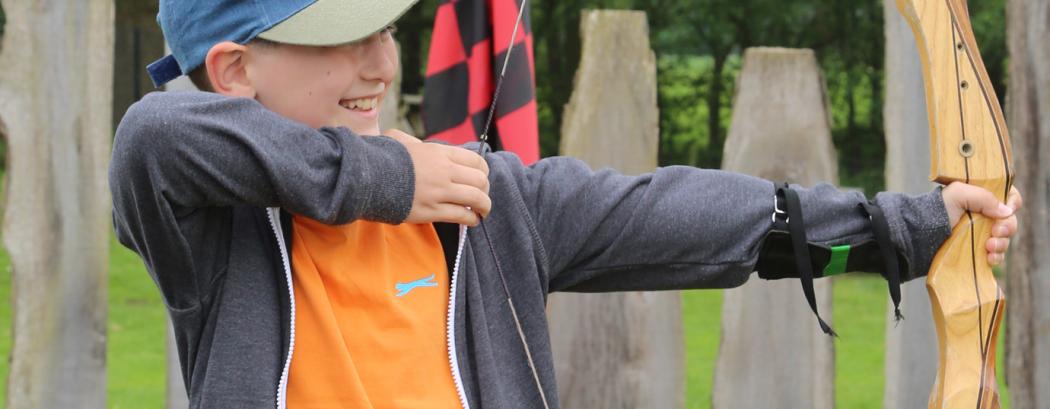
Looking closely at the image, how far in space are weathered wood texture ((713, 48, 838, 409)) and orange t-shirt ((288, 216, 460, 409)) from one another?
4.65ft

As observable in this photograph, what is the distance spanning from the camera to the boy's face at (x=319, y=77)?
1.74 metres

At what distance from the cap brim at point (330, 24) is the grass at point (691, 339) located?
280 centimetres

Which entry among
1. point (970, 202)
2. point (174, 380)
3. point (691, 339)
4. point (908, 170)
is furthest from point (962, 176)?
point (691, 339)

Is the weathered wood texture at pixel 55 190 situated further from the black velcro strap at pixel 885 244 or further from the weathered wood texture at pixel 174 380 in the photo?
the black velcro strap at pixel 885 244

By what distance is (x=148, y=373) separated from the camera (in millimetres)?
4895

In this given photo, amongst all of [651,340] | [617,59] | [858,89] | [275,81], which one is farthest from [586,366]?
[858,89]

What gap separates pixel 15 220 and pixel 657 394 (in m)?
1.43

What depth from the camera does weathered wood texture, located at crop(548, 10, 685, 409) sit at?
3098mm

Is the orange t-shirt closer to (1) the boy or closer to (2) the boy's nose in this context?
(1) the boy

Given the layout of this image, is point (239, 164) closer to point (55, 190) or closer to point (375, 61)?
point (375, 61)

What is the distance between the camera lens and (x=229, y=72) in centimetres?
178

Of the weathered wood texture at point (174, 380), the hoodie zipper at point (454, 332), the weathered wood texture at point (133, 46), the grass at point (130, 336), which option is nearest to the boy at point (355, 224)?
the hoodie zipper at point (454, 332)

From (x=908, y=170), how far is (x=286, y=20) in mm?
1720

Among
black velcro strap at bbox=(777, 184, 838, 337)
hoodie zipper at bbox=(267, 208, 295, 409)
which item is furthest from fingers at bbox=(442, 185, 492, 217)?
black velcro strap at bbox=(777, 184, 838, 337)
